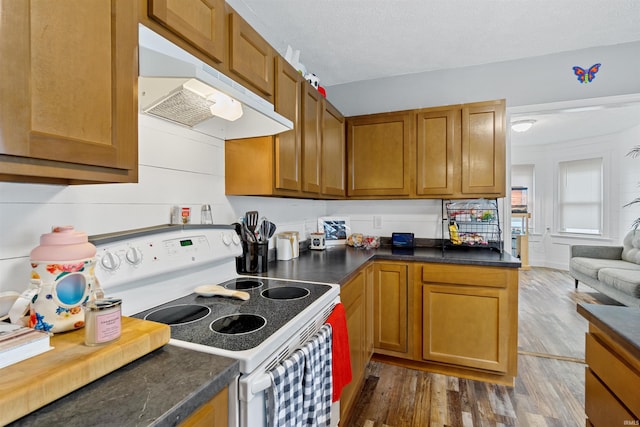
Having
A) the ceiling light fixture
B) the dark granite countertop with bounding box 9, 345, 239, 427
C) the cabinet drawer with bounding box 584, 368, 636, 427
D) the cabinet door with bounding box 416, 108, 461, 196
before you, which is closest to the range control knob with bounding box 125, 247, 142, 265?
the dark granite countertop with bounding box 9, 345, 239, 427

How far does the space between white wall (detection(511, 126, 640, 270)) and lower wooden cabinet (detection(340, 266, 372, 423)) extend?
4.73 m

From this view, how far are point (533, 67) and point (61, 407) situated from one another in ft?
11.3

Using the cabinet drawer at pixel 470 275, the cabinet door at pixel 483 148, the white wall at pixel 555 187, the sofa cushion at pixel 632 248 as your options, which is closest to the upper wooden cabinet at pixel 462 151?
the cabinet door at pixel 483 148

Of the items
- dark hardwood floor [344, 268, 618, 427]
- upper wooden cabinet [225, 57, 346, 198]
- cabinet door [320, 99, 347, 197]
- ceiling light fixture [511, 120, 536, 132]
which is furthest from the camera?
ceiling light fixture [511, 120, 536, 132]

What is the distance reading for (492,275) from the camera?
6.86ft

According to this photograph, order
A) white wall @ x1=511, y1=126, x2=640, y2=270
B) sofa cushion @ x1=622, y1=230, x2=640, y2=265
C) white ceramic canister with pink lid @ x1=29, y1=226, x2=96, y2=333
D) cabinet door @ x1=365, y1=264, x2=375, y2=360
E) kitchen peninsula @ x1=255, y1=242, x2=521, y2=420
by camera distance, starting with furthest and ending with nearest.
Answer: white wall @ x1=511, y1=126, x2=640, y2=270, sofa cushion @ x1=622, y1=230, x2=640, y2=265, cabinet door @ x1=365, y1=264, x2=375, y2=360, kitchen peninsula @ x1=255, y1=242, x2=521, y2=420, white ceramic canister with pink lid @ x1=29, y1=226, x2=96, y2=333

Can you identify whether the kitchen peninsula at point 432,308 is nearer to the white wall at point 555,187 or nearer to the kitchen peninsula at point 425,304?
the kitchen peninsula at point 425,304

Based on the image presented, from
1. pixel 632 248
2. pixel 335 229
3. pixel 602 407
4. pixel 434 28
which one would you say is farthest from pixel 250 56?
pixel 632 248

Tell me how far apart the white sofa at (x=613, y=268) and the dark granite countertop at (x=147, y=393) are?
4152 millimetres

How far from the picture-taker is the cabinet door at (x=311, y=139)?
194cm

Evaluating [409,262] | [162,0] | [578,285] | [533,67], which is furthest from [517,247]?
[162,0]

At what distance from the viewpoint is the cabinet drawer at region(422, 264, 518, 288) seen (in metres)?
2.07

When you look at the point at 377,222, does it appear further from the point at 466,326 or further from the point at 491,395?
the point at 491,395

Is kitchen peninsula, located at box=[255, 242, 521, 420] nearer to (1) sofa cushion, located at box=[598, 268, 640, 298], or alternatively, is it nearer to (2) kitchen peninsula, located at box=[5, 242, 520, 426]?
(2) kitchen peninsula, located at box=[5, 242, 520, 426]
